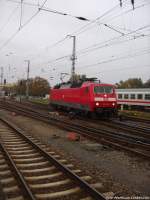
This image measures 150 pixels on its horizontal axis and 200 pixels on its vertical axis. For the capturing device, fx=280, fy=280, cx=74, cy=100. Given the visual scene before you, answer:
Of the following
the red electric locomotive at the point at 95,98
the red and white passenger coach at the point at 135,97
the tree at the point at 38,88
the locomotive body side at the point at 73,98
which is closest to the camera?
the red electric locomotive at the point at 95,98

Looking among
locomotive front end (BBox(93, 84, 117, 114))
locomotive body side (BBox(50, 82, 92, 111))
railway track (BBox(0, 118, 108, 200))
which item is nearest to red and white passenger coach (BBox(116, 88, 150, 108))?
locomotive body side (BBox(50, 82, 92, 111))

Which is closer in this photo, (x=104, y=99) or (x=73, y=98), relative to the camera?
(x=104, y=99)

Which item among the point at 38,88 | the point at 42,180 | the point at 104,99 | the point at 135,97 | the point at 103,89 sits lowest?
the point at 42,180

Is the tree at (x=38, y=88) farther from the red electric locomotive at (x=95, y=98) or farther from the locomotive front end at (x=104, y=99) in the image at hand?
the locomotive front end at (x=104, y=99)

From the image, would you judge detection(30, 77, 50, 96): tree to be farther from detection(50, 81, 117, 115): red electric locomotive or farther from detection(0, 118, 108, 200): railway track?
detection(0, 118, 108, 200): railway track

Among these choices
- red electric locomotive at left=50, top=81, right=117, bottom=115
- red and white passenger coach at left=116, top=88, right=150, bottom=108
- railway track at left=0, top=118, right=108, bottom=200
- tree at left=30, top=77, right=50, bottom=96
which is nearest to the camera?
railway track at left=0, top=118, right=108, bottom=200

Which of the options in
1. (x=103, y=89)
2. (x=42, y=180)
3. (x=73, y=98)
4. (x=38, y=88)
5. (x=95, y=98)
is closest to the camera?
(x=42, y=180)

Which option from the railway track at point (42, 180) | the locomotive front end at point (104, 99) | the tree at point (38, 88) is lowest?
the railway track at point (42, 180)

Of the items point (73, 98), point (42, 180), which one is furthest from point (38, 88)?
point (42, 180)

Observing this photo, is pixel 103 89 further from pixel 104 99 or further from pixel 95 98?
pixel 95 98

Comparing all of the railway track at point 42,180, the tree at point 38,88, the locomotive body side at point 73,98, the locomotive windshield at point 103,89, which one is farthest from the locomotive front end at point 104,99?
the tree at point 38,88

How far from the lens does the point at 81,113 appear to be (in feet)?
82.1

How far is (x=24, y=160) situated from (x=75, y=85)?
1690cm

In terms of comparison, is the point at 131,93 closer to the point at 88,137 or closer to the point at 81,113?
the point at 81,113
